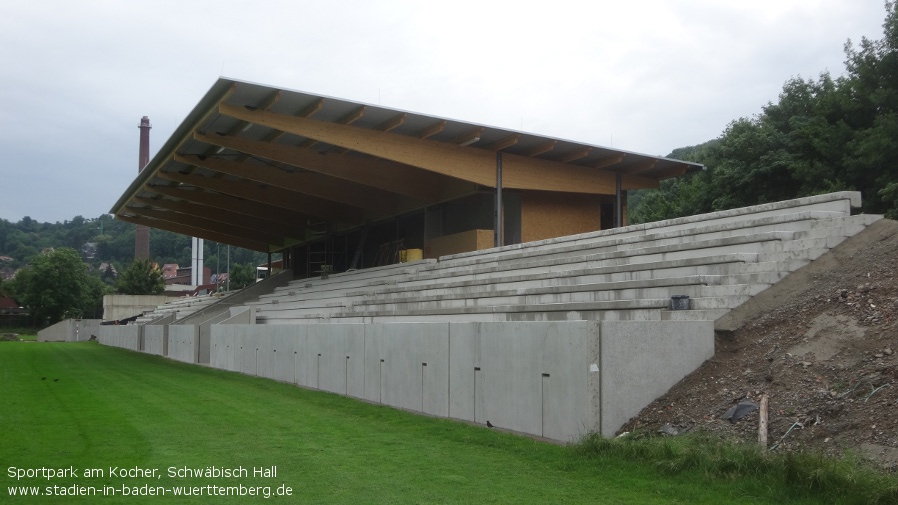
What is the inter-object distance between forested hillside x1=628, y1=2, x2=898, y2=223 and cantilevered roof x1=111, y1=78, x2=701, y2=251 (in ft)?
12.3

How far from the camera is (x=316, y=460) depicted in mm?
8570

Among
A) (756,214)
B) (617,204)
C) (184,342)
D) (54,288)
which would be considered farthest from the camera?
(54,288)

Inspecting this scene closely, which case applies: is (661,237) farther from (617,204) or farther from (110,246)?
(110,246)

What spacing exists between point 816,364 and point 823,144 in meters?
21.9

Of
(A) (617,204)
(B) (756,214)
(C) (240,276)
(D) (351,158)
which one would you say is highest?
(D) (351,158)

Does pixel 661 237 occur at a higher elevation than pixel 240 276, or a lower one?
lower

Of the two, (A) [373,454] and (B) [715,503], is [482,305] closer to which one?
(A) [373,454]

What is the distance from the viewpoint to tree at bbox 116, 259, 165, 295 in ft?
283

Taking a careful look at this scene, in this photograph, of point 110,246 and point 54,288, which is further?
point 110,246

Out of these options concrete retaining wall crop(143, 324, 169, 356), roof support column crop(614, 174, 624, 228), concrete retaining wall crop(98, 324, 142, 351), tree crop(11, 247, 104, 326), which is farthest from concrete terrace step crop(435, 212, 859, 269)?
tree crop(11, 247, 104, 326)

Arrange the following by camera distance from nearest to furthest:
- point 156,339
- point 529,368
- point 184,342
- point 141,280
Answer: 1. point 529,368
2. point 184,342
3. point 156,339
4. point 141,280

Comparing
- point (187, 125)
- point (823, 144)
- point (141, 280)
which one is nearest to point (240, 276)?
point (141, 280)

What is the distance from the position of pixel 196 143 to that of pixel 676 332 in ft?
69.3

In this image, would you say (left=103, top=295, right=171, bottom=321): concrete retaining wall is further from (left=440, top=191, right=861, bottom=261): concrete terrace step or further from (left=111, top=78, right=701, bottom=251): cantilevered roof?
(left=440, top=191, right=861, bottom=261): concrete terrace step
